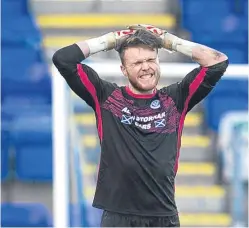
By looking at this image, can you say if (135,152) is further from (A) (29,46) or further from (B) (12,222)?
(A) (29,46)

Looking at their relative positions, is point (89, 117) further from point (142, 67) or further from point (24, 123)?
point (142, 67)

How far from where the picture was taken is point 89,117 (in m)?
4.70

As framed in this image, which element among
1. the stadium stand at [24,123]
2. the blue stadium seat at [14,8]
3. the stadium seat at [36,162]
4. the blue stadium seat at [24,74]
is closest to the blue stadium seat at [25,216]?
the stadium stand at [24,123]

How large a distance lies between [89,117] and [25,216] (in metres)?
1.50

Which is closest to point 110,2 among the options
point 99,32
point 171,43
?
point 99,32

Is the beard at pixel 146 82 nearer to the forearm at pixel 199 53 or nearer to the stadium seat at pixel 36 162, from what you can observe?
the forearm at pixel 199 53

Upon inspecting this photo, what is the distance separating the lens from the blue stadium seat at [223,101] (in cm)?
662

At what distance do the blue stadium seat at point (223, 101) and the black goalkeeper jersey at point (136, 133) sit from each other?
356 centimetres

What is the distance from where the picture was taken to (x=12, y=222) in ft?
19.5

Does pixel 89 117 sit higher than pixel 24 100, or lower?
lower

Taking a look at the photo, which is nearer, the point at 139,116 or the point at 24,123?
the point at 139,116

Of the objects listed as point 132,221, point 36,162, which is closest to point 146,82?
point 132,221

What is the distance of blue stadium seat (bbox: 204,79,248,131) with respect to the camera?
21.7 ft

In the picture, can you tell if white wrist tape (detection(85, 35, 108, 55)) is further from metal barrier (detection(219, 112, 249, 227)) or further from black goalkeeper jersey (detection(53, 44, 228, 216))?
metal barrier (detection(219, 112, 249, 227))
